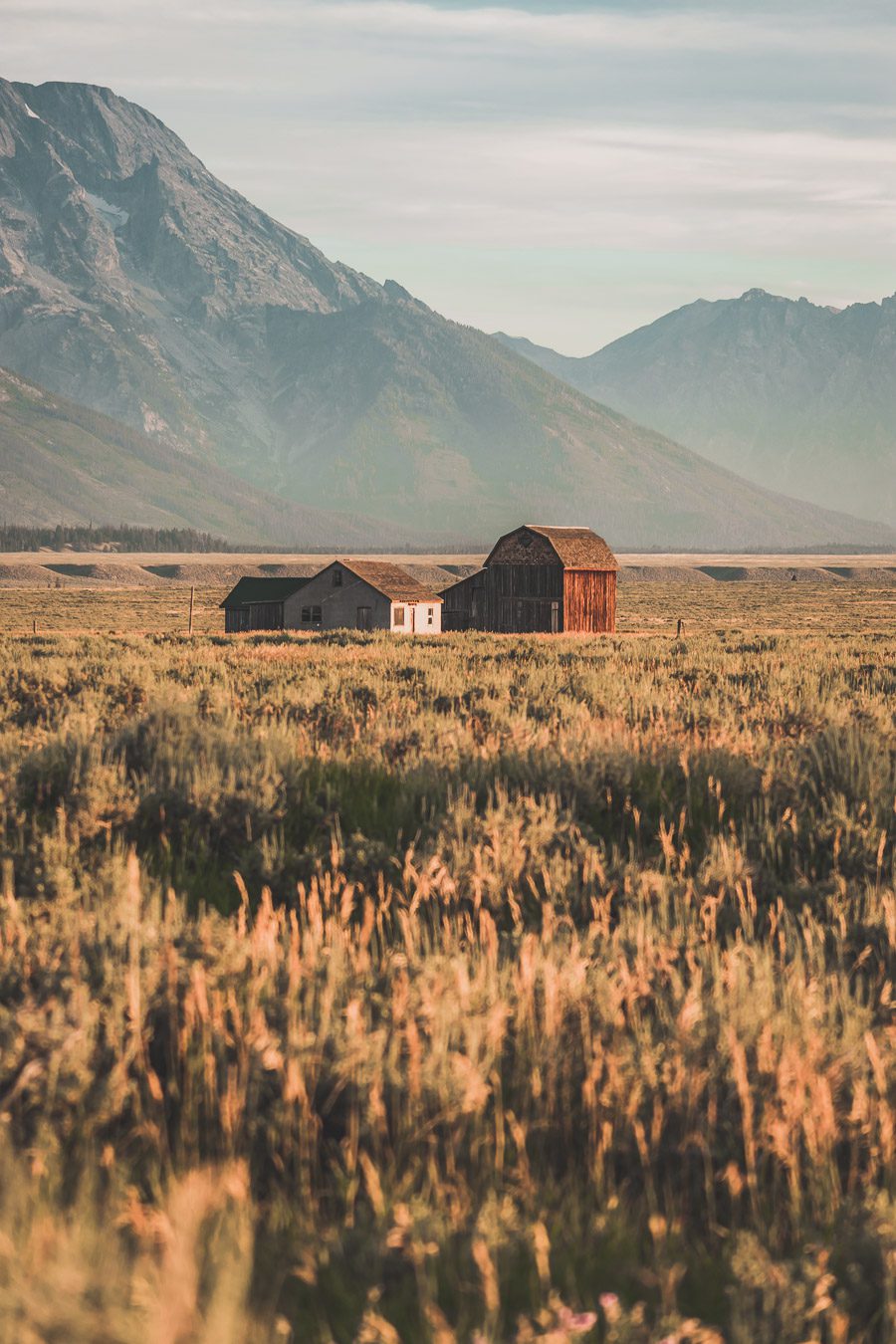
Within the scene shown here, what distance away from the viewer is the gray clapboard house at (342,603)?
67.6 m

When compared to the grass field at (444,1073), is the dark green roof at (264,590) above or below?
above

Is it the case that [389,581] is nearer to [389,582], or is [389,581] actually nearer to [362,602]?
[389,582]

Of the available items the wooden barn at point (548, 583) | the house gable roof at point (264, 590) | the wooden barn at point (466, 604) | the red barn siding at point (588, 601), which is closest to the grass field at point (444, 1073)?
the red barn siding at point (588, 601)

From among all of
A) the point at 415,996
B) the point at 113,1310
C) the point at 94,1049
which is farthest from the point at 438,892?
the point at 113,1310

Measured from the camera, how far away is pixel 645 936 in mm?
5316

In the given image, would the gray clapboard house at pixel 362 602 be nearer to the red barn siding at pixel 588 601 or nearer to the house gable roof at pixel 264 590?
the house gable roof at pixel 264 590

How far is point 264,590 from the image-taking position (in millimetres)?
72625

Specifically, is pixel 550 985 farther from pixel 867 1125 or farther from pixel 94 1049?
pixel 94 1049

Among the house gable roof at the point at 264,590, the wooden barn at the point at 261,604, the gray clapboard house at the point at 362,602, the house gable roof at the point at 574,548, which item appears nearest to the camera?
the house gable roof at the point at 574,548

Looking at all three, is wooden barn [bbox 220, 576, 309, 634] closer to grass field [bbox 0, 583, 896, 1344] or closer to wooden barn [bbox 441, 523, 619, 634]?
wooden barn [bbox 441, 523, 619, 634]

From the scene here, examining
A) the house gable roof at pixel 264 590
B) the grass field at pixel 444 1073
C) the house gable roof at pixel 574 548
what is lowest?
the grass field at pixel 444 1073

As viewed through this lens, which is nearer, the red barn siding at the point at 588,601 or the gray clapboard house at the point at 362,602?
the red barn siding at the point at 588,601

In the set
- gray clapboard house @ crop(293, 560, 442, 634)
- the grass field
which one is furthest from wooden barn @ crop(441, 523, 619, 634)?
the grass field

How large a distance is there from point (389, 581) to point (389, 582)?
0.14 metres
